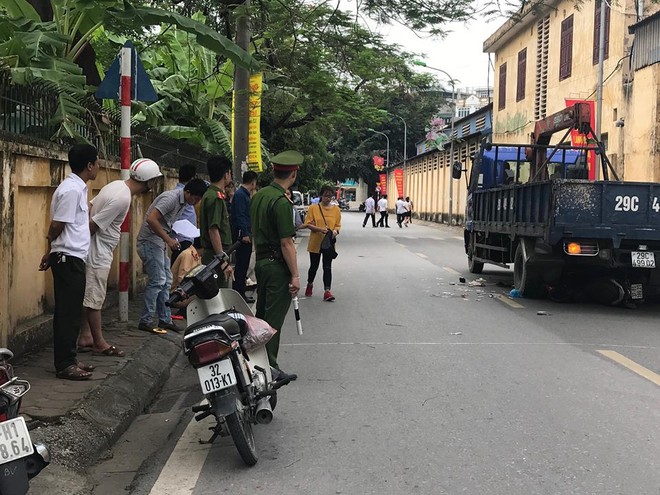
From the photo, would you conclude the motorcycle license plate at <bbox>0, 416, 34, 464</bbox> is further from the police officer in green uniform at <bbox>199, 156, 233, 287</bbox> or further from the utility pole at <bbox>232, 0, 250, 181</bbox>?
the utility pole at <bbox>232, 0, 250, 181</bbox>

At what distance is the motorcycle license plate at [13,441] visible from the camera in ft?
9.91

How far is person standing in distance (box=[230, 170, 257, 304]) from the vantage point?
31.8ft

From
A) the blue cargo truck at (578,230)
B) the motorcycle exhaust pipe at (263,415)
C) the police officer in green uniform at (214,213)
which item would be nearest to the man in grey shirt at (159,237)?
the police officer in green uniform at (214,213)

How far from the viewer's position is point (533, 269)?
11.2 m

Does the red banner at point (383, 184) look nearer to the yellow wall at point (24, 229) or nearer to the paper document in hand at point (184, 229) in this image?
the paper document in hand at point (184, 229)

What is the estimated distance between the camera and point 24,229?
22.1ft

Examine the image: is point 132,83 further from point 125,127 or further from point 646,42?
point 646,42

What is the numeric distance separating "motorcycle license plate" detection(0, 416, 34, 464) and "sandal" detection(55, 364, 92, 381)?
2736 millimetres

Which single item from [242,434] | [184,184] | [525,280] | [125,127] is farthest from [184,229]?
[525,280]

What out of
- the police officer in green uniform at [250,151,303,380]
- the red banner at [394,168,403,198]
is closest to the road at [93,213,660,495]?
the police officer in green uniform at [250,151,303,380]

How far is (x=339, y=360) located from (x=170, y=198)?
7.89ft

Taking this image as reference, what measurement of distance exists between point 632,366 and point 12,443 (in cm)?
570

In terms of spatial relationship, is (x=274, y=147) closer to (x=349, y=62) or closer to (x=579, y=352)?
(x=349, y=62)

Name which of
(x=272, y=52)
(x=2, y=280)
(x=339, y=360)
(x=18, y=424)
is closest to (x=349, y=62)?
(x=272, y=52)
